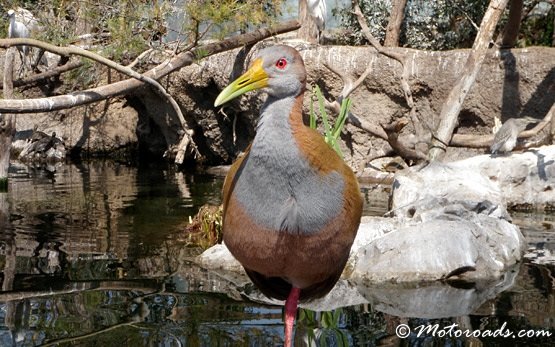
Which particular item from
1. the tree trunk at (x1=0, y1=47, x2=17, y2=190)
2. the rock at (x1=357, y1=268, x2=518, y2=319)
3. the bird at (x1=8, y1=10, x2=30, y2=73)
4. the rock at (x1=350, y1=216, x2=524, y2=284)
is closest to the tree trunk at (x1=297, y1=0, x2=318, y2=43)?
the bird at (x1=8, y1=10, x2=30, y2=73)

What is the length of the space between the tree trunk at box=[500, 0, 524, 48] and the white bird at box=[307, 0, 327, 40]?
313 cm

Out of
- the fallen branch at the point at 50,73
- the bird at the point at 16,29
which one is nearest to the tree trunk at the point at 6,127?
the bird at the point at 16,29

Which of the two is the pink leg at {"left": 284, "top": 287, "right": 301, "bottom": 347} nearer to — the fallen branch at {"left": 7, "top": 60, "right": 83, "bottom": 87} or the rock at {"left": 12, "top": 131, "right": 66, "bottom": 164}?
the fallen branch at {"left": 7, "top": 60, "right": 83, "bottom": 87}

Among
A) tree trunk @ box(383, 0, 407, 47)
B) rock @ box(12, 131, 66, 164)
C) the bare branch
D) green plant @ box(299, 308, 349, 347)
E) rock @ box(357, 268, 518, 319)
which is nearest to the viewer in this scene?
green plant @ box(299, 308, 349, 347)

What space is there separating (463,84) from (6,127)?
6869 millimetres

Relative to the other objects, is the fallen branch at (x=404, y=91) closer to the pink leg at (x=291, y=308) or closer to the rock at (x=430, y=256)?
the rock at (x=430, y=256)

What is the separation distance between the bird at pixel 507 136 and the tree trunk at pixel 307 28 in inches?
192

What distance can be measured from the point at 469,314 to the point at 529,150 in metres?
5.07

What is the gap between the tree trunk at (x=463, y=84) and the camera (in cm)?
1029

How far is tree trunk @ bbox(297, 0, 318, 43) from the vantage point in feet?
45.9

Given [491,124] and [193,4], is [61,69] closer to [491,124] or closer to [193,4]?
[193,4]

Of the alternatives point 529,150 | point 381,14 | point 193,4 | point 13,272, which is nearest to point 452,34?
point 381,14

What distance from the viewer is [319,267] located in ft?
13.3

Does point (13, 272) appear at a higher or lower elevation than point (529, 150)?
lower
